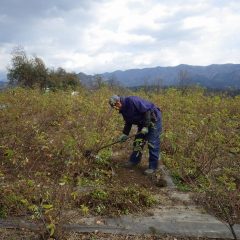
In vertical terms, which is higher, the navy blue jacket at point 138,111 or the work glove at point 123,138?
the navy blue jacket at point 138,111

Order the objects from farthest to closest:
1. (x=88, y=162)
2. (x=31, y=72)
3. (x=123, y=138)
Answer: (x=31, y=72)
(x=123, y=138)
(x=88, y=162)

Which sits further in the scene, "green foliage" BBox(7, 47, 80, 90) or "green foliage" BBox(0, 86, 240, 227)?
"green foliage" BBox(7, 47, 80, 90)

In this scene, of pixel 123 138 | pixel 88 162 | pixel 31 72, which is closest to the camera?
pixel 88 162

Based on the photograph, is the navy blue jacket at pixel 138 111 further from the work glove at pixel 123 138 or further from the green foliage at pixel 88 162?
the green foliage at pixel 88 162

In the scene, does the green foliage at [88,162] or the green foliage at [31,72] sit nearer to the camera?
the green foliage at [88,162]

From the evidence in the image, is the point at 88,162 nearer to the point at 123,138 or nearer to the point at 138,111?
the point at 123,138

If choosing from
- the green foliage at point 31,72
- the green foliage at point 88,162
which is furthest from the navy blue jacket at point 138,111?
the green foliage at point 31,72

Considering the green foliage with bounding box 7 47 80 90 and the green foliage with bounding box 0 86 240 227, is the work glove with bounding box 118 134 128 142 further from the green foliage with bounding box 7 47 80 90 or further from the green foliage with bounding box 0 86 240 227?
the green foliage with bounding box 7 47 80 90

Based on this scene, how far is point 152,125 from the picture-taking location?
19.9ft

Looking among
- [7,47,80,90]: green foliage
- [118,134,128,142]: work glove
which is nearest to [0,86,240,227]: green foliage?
[118,134,128,142]: work glove

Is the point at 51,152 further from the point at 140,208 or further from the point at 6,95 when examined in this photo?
the point at 6,95

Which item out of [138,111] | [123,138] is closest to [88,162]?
[123,138]

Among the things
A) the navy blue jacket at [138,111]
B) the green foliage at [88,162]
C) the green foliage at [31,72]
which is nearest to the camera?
the green foliage at [88,162]

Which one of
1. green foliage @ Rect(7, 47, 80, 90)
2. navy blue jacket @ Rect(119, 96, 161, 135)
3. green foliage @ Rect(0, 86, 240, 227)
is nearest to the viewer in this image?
green foliage @ Rect(0, 86, 240, 227)
